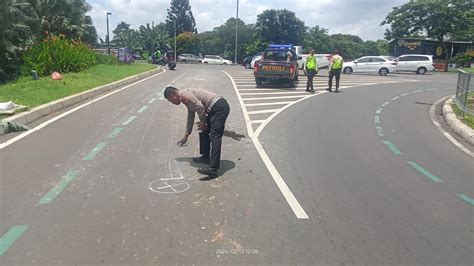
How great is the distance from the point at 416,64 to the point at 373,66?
6.01 metres

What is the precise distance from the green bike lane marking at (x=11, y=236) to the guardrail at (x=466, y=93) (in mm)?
10862

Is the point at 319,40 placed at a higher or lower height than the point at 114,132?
higher

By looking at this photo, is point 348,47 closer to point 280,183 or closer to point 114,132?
point 114,132

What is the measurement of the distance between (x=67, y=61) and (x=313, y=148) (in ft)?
51.2

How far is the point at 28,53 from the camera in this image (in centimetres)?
1919

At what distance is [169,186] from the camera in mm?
5719

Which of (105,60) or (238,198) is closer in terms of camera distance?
(238,198)

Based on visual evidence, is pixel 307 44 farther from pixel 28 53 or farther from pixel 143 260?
pixel 143 260

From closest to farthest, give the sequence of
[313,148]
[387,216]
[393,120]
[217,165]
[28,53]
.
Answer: [387,216], [217,165], [313,148], [393,120], [28,53]

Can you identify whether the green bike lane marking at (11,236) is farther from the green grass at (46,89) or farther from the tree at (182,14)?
the tree at (182,14)

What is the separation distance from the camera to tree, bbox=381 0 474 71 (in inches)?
1880

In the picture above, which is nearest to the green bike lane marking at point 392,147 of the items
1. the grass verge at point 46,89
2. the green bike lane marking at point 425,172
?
the green bike lane marking at point 425,172

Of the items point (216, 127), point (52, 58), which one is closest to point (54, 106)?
point (216, 127)

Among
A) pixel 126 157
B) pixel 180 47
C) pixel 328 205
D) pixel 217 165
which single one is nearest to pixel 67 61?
pixel 126 157
